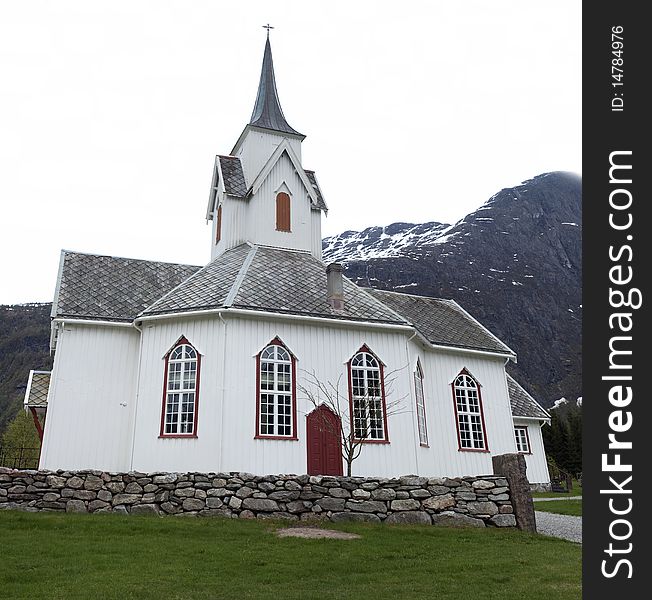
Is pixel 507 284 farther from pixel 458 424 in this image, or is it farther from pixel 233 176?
pixel 458 424

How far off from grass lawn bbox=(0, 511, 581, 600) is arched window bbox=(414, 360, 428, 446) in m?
7.63

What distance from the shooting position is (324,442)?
64.5ft

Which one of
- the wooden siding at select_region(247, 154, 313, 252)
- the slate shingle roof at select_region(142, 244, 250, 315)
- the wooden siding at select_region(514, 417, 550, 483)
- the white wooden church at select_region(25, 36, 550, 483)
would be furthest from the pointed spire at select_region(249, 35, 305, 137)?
the wooden siding at select_region(514, 417, 550, 483)

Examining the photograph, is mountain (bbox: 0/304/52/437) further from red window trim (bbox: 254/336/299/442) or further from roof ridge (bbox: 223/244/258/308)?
red window trim (bbox: 254/336/299/442)

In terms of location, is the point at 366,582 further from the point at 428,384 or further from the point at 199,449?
the point at 428,384

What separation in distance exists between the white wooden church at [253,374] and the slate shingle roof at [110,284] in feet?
0.22

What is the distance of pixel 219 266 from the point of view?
23.8 m

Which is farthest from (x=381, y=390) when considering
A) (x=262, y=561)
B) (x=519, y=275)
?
(x=519, y=275)

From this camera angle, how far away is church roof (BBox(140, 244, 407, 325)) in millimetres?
20359

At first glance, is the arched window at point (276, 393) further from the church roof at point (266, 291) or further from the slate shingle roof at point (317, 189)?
the slate shingle roof at point (317, 189)

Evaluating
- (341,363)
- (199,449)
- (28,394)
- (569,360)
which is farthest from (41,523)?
(569,360)

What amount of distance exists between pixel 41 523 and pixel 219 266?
11645 mm

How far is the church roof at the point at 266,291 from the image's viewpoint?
2036cm

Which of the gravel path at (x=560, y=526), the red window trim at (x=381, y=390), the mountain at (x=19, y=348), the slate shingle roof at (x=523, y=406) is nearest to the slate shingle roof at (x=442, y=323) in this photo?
the red window trim at (x=381, y=390)
